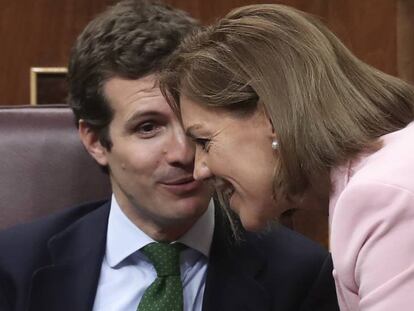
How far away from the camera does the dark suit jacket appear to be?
1458mm

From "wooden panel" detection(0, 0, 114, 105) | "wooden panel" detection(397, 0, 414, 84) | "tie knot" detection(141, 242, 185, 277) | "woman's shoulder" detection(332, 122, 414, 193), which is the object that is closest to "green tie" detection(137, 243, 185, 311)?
"tie knot" detection(141, 242, 185, 277)

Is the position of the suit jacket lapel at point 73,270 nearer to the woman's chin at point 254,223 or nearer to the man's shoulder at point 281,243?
the man's shoulder at point 281,243

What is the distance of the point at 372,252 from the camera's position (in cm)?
96

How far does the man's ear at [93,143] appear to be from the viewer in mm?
1590

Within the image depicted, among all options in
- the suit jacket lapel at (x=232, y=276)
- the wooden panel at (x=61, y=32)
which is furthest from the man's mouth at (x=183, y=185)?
the wooden panel at (x=61, y=32)

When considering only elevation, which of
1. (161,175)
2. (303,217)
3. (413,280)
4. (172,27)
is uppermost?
(172,27)

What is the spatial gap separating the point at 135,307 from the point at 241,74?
0.52 m

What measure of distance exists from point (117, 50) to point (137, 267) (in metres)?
0.36

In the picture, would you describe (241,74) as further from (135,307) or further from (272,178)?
(135,307)

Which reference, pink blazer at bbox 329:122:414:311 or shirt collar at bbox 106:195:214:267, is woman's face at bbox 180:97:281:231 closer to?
pink blazer at bbox 329:122:414:311

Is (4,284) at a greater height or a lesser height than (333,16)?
lesser

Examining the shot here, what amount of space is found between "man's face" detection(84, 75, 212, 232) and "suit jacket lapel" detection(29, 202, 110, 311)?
0.07m

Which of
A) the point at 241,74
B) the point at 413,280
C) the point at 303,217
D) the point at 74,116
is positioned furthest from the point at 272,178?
the point at 303,217

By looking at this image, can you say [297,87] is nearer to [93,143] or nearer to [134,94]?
[134,94]
